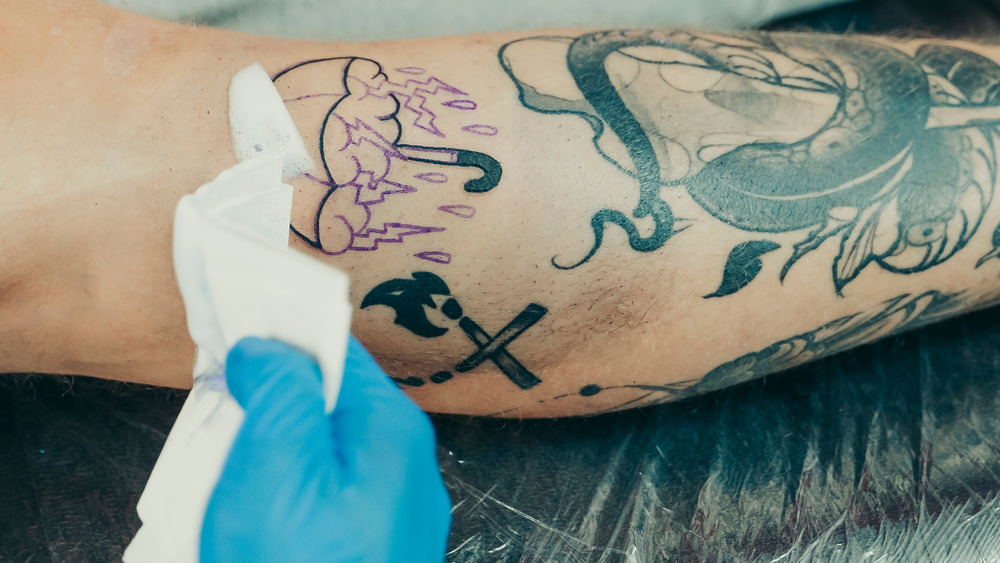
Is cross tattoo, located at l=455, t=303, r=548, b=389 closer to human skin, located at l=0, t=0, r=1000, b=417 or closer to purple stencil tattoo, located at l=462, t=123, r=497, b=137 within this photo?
human skin, located at l=0, t=0, r=1000, b=417

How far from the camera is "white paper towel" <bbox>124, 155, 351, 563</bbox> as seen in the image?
46 centimetres

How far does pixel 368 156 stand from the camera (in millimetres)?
704

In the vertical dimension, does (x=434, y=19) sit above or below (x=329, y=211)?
above

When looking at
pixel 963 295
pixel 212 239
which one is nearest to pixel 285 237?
pixel 212 239

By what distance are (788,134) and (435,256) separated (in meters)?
0.45

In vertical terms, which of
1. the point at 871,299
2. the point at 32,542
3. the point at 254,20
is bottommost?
the point at 32,542

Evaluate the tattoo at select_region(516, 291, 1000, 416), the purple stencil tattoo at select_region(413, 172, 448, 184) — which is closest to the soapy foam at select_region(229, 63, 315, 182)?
the purple stencil tattoo at select_region(413, 172, 448, 184)

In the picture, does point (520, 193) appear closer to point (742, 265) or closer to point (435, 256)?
point (435, 256)

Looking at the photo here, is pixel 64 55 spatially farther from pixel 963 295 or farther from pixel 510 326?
pixel 963 295

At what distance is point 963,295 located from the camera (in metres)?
0.90

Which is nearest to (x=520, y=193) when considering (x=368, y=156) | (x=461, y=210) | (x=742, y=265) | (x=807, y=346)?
(x=461, y=210)

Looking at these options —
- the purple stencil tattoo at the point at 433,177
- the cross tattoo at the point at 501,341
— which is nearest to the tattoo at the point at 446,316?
the cross tattoo at the point at 501,341

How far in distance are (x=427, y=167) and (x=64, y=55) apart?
441mm

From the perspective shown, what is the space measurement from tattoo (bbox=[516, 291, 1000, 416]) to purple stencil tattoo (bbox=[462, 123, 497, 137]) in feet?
1.11
